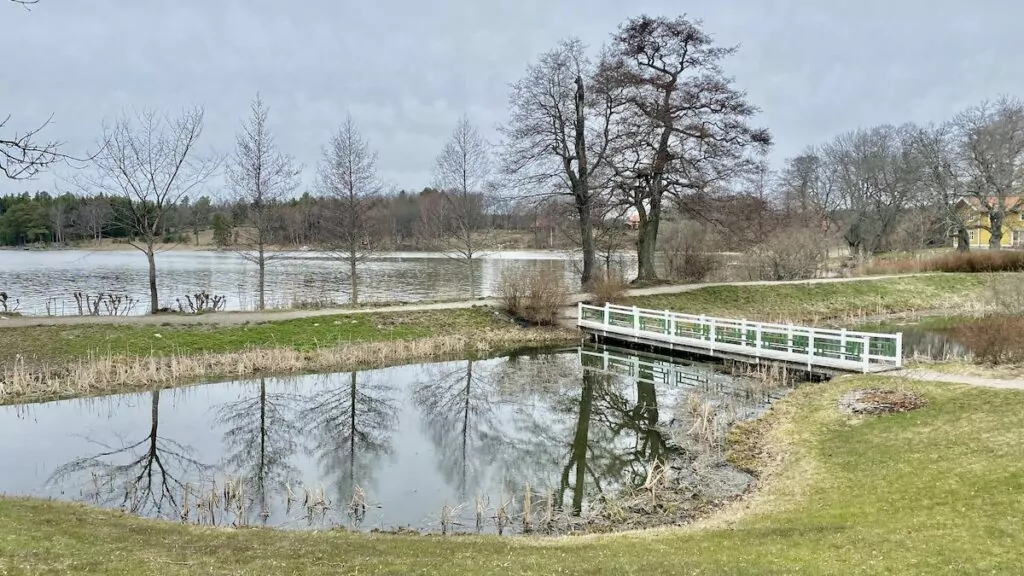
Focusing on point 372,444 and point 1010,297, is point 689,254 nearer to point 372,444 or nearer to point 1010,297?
point 1010,297

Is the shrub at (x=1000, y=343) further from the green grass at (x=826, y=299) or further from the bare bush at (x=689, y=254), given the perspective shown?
the bare bush at (x=689, y=254)

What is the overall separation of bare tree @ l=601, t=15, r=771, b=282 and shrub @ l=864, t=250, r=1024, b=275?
1783 centimetres

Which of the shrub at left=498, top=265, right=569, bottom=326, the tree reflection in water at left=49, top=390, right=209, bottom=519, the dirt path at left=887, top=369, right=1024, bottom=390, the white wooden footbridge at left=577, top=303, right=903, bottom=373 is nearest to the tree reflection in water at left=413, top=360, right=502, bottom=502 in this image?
the tree reflection in water at left=49, top=390, right=209, bottom=519

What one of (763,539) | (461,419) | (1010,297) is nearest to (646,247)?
(1010,297)

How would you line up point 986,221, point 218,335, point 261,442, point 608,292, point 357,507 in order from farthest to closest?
point 986,221
point 608,292
point 218,335
point 261,442
point 357,507

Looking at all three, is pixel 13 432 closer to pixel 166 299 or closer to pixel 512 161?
pixel 166 299

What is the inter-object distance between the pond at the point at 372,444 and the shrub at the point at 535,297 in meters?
6.54

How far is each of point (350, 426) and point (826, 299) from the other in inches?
1102

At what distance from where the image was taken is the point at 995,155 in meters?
48.3

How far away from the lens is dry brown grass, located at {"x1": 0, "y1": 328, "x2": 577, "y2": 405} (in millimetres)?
16734

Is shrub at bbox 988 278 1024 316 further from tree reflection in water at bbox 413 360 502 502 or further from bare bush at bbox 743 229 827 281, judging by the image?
tree reflection in water at bbox 413 360 502 502

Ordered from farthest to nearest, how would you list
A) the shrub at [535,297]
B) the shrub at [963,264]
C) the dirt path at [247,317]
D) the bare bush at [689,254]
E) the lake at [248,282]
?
the shrub at [963,264] < the bare bush at [689,254] < the lake at [248,282] < the shrub at [535,297] < the dirt path at [247,317]

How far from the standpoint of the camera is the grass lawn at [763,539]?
20.4 feet

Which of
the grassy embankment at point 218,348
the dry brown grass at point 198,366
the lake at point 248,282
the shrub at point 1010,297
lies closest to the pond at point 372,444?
Result: the dry brown grass at point 198,366
